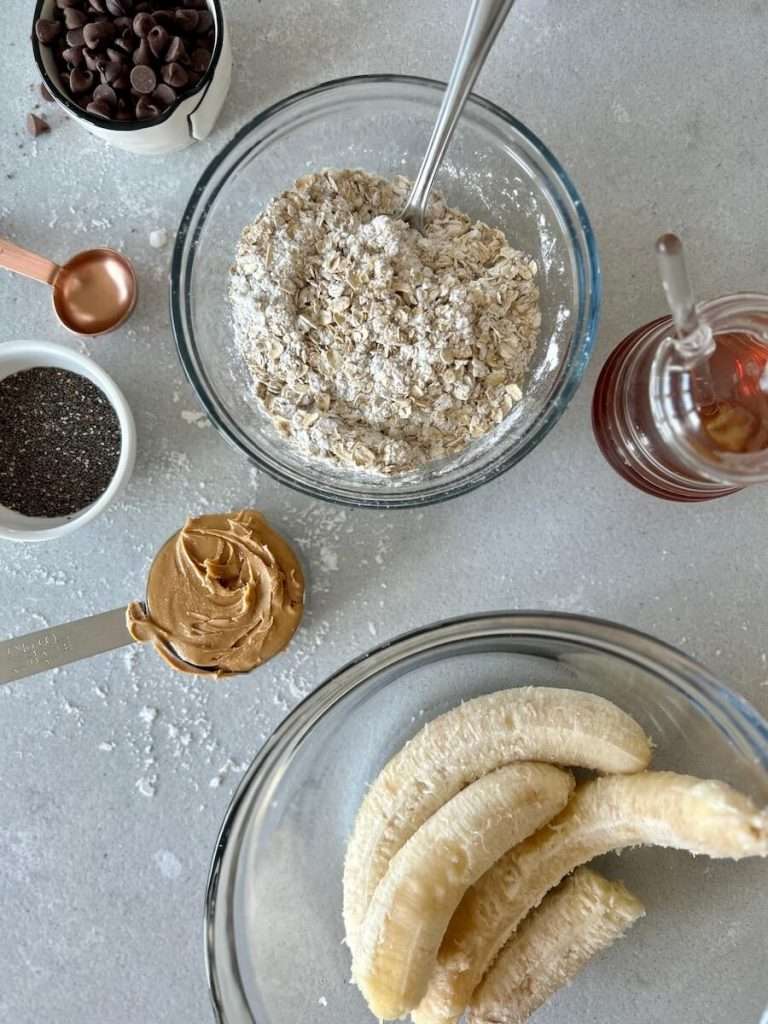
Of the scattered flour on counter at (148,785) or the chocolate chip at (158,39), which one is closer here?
the chocolate chip at (158,39)

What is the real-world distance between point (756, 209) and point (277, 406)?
27.7 inches

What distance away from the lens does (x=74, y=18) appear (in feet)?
3.47

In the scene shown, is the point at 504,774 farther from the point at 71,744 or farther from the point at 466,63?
the point at 466,63

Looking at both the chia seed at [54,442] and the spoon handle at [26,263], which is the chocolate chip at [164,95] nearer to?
the spoon handle at [26,263]

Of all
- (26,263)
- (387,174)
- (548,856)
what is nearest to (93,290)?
(26,263)

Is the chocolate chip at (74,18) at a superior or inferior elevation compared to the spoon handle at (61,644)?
superior

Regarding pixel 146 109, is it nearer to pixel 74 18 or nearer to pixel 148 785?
pixel 74 18

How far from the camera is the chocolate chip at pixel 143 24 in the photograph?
1.04 meters

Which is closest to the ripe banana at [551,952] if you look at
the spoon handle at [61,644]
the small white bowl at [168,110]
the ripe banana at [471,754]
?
the ripe banana at [471,754]

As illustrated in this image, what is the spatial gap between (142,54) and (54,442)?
0.50 meters

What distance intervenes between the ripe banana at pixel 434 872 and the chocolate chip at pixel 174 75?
920 millimetres

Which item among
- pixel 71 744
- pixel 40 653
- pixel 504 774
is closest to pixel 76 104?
pixel 40 653

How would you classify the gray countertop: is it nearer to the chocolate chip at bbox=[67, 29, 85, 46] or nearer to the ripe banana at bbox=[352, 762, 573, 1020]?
the chocolate chip at bbox=[67, 29, 85, 46]

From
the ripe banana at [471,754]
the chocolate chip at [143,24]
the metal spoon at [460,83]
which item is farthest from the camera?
the chocolate chip at [143,24]
